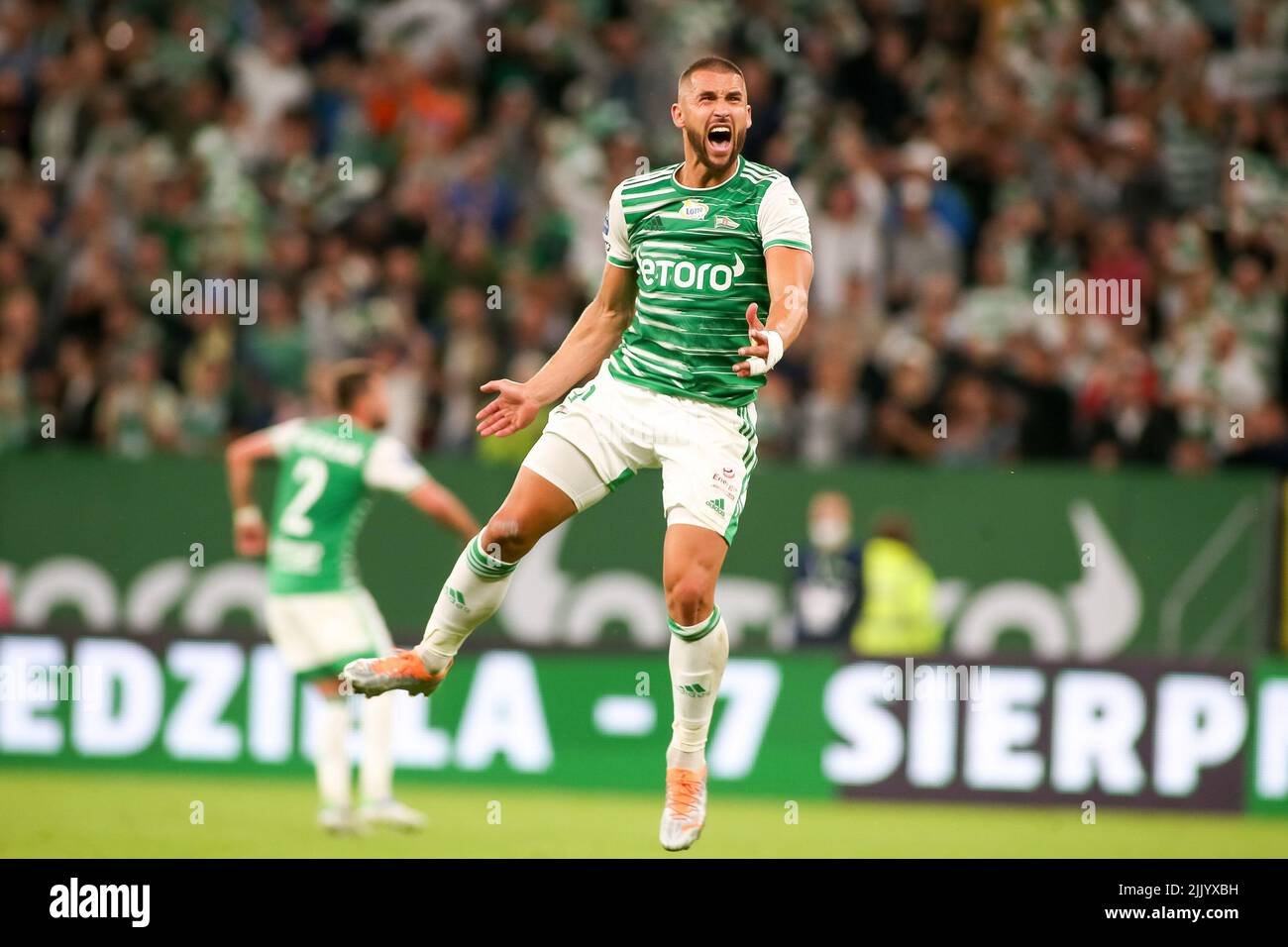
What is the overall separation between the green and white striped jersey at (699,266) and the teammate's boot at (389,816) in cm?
406

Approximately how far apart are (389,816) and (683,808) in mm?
3514

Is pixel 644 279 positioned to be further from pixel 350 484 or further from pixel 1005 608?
pixel 1005 608

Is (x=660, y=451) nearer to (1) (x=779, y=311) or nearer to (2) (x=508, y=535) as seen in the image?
(2) (x=508, y=535)

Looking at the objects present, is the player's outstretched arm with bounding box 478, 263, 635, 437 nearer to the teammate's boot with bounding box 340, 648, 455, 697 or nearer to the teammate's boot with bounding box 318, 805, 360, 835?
the teammate's boot with bounding box 340, 648, 455, 697

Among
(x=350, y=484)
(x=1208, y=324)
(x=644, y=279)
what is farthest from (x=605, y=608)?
(x=644, y=279)

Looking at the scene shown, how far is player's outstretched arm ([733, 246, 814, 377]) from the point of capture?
23.7ft

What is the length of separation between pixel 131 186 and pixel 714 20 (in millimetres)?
5101

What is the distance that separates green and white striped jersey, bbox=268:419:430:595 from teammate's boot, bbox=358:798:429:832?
1231 mm

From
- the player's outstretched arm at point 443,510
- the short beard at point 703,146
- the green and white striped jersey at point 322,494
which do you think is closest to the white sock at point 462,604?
the short beard at point 703,146

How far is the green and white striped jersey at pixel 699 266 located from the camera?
7902 mm

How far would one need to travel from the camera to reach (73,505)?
1516cm
